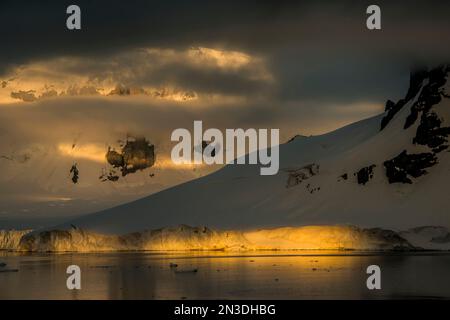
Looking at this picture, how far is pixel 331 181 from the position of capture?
148 m

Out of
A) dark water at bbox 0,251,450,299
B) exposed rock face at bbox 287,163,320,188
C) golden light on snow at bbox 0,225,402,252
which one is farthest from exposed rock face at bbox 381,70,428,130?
dark water at bbox 0,251,450,299

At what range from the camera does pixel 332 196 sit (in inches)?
5664

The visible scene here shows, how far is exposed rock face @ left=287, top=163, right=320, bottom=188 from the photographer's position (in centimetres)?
15088

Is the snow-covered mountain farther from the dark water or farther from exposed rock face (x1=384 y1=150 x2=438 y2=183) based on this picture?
the dark water

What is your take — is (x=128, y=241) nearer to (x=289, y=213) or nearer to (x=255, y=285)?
(x=289, y=213)

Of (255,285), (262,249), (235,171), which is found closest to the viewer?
(255,285)

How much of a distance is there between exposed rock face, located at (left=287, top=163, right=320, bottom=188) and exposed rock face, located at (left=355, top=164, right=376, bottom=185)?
23.6 feet

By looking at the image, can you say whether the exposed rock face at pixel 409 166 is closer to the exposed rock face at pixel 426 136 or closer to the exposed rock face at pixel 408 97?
the exposed rock face at pixel 426 136

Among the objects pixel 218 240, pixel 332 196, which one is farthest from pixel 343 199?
pixel 218 240

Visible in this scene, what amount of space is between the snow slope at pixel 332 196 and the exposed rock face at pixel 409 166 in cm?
39

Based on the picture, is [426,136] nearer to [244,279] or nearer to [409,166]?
[409,166]

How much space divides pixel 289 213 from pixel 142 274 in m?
57.4

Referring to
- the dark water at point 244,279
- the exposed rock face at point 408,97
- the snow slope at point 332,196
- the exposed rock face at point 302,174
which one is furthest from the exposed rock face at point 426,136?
the dark water at point 244,279
